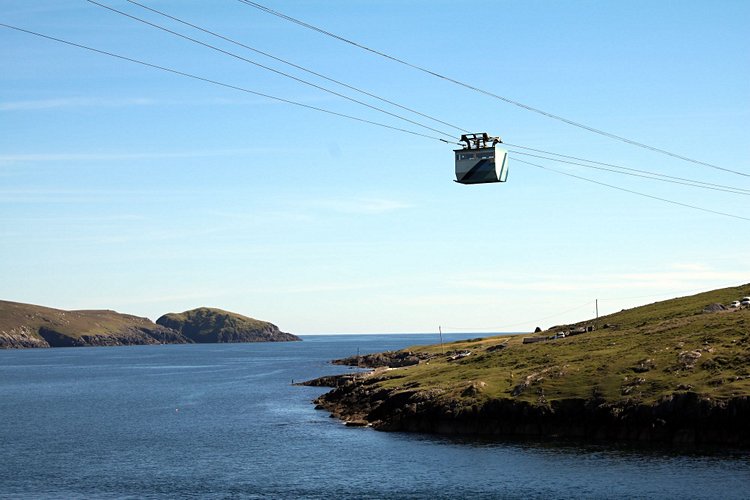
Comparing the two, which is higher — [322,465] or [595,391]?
[595,391]

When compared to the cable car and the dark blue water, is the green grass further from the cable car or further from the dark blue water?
the cable car

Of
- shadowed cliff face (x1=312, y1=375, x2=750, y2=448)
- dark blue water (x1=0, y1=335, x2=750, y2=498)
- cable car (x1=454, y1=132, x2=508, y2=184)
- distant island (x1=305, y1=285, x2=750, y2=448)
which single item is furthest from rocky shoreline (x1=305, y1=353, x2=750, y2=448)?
cable car (x1=454, y1=132, x2=508, y2=184)

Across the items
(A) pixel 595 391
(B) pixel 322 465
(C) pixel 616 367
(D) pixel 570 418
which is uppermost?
(C) pixel 616 367

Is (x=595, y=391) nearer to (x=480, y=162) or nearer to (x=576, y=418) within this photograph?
(x=576, y=418)

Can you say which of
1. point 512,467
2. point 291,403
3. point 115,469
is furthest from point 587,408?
point 291,403

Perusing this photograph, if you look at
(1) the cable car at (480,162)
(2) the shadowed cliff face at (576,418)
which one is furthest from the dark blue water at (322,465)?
(1) the cable car at (480,162)

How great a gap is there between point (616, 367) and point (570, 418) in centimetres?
1617

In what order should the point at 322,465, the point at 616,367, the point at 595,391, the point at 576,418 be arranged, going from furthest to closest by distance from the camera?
the point at 616,367 → the point at 595,391 → the point at 576,418 → the point at 322,465

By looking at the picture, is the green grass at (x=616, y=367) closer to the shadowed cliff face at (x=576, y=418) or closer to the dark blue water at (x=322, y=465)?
the shadowed cliff face at (x=576, y=418)

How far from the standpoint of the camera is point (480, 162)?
59.9 m

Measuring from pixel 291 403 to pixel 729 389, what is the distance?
300ft

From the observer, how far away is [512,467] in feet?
311

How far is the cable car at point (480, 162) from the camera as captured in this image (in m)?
59.8

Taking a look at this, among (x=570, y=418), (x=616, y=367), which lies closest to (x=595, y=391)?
(x=570, y=418)
